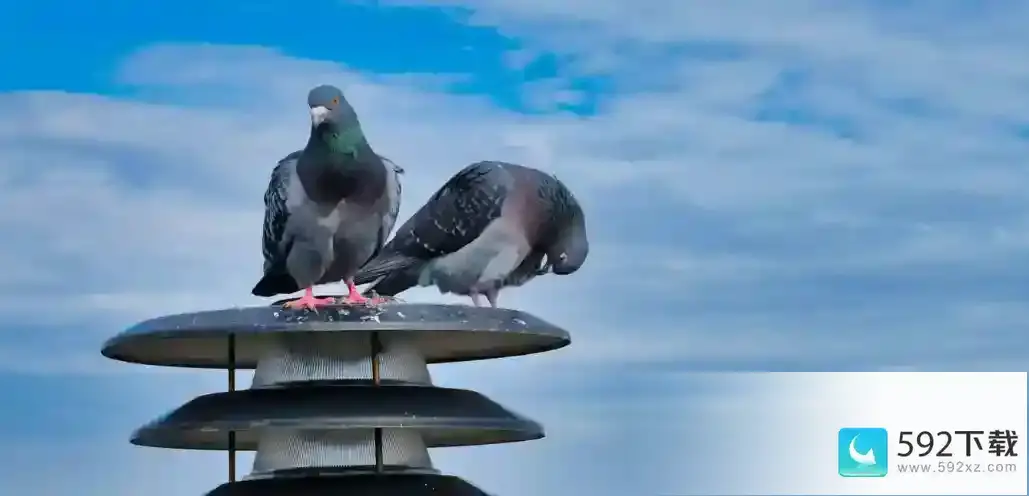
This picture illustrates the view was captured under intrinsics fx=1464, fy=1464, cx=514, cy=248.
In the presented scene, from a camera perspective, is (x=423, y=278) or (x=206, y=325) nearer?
(x=206, y=325)

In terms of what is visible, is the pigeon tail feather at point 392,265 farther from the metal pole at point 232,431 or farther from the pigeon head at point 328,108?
the metal pole at point 232,431

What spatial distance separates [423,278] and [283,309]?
4.41m

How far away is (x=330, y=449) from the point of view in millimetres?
6336

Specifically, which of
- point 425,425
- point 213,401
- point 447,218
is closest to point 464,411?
point 425,425

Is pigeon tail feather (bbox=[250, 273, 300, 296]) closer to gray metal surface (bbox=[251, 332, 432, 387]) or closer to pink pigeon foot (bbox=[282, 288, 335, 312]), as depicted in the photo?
pink pigeon foot (bbox=[282, 288, 335, 312])

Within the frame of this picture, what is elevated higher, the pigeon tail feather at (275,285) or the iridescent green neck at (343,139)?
the iridescent green neck at (343,139)

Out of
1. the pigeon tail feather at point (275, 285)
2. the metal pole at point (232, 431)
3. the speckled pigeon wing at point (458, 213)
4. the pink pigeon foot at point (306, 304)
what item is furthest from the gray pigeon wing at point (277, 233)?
the speckled pigeon wing at point (458, 213)

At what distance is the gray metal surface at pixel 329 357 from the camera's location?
251 inches

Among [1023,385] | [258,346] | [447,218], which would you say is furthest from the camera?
[1023,385]

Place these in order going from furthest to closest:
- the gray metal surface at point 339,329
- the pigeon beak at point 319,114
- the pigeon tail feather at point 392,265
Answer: the pigeon tail feather at point 392,265
the pigeon beak at point 319,114
the gray metal surface at point 339,329

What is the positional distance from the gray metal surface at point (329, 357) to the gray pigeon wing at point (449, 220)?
3.67 m

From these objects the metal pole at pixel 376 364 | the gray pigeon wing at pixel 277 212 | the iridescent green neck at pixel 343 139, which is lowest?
the metal pole at pixel 376 364

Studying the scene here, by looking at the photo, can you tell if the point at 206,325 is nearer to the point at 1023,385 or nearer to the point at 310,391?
the point at 310,391

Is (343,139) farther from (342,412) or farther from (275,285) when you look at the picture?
(342,412)
